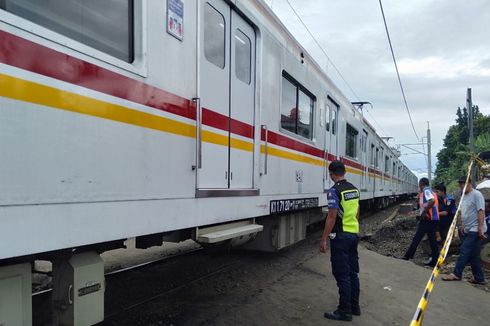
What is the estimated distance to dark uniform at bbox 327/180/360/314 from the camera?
Answer: 4.84m

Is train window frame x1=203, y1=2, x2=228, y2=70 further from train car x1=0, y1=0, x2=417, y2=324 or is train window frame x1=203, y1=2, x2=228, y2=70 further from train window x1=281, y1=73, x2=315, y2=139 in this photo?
train window x1=281, y1=73, x2=315, y2=139

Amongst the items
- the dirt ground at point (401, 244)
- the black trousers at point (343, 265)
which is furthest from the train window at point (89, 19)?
the dirt ground at point (401, 244)

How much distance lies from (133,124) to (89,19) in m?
0.66

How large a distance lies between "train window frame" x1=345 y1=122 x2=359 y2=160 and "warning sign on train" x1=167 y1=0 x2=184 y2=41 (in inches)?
289

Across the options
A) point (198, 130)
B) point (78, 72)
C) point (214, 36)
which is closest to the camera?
point (78, 72)

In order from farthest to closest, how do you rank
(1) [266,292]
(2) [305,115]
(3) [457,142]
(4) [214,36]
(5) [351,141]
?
(3) [457,142] < (5) [351,141] < (2) [305,115] < (1) [266,292] < (4) [214,36]

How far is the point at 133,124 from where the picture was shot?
112 inches

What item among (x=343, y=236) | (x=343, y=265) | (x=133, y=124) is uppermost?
(x=133, y=124)

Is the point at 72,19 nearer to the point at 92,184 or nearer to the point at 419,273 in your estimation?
the point at 92,184

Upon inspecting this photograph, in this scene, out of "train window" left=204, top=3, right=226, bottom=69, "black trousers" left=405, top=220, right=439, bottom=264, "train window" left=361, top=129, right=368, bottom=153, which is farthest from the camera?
"train window" left=361, top=129, right=368, bottom=153

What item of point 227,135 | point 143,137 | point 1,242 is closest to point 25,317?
point 1,242

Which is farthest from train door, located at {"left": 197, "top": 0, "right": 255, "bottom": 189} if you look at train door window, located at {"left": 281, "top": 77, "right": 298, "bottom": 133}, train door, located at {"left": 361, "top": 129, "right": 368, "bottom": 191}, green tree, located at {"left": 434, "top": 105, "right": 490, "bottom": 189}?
green tree, located at {"left": 434, "top": 105, "right": 490, "bottom": 189}

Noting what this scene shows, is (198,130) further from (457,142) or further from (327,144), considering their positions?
(457,142)

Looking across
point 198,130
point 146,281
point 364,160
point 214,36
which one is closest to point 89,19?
point 198,130
